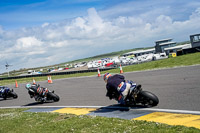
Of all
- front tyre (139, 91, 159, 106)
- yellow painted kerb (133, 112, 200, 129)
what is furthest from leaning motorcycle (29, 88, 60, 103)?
yellow painted kerb (133, 112, 200, 129)

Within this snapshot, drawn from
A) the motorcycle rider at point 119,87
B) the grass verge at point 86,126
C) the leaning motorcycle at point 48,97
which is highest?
the motorcycle rider at point 119,87

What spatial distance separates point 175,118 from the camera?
21.5 ft

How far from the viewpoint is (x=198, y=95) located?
8.98m

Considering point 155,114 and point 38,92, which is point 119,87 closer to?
point 155,114

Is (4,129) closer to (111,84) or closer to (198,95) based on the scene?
(111,84)

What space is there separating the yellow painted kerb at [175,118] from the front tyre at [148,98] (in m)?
0.77

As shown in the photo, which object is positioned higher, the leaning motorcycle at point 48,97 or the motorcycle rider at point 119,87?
the motorcycle rider at point 119,87

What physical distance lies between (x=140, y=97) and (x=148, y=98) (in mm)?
257

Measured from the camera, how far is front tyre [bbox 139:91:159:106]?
8.17 meters

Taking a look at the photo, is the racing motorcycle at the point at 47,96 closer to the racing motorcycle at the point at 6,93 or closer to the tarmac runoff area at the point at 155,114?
the tarmac runoff area at the point at 155,114

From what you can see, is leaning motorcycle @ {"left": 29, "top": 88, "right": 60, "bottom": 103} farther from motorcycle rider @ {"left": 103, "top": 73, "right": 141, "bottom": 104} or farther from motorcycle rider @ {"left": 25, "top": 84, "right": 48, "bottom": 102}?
motorcycle rider @ {"left": 103, "top": 73, "right": 141, "bottom": 104}

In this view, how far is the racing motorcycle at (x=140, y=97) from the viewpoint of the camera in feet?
26.9

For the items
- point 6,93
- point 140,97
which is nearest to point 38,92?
point 6,93

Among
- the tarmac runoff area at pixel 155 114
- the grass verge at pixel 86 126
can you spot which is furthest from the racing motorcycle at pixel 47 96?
the tarmac runoff area at pixel 155 114
